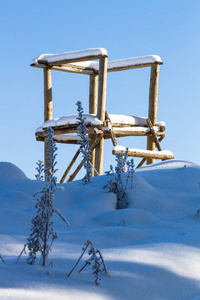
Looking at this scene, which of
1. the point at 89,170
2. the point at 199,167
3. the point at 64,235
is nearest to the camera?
the point at 64,235

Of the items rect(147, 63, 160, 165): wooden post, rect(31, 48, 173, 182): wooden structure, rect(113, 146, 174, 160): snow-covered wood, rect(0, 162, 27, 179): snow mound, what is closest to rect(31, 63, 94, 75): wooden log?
rect(31, 48, 173, 182): wooden structure

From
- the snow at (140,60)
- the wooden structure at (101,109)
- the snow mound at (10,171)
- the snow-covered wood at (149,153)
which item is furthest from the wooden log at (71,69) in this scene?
the snow mound at (10,171)

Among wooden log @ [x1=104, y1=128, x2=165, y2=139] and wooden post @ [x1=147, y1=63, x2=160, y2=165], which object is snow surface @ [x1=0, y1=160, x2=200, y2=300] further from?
wooden post @ [x1=147, y1=63, x2=160, y2=165]

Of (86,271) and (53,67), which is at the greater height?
(53,67)

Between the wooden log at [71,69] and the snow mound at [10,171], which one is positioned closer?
the snow mound at [10,171]

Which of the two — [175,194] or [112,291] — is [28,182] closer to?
[175,194]

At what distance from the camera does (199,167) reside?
17.7 feet

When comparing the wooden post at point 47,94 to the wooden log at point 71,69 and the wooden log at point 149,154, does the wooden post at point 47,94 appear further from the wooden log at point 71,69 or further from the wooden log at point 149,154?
the wooden log at point 149,154

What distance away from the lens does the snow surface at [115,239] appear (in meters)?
1.83

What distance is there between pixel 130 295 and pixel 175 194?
2375 millimetres

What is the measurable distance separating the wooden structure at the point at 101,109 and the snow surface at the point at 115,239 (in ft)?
20.0

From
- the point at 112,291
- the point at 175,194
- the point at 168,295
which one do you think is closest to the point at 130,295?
the point at 112,291

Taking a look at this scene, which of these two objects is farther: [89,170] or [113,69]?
[113,69]

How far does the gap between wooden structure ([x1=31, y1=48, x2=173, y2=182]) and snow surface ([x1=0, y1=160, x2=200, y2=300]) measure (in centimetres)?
608
